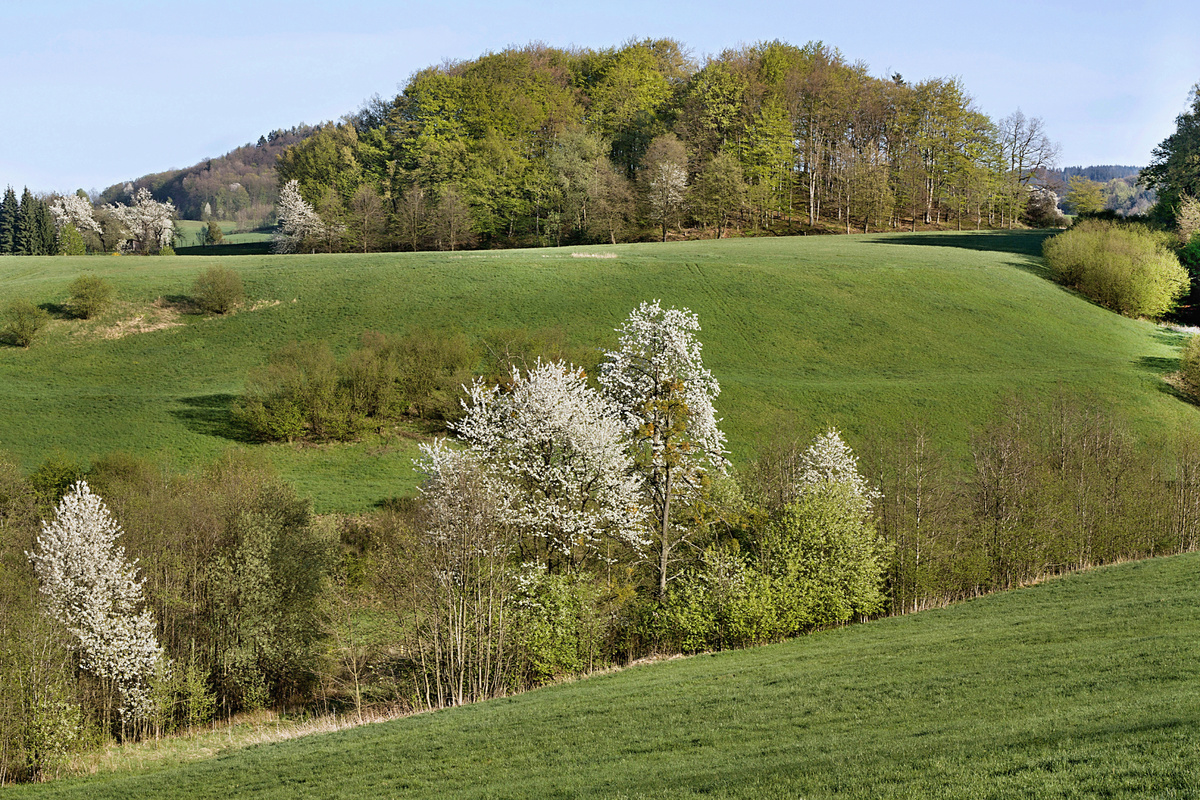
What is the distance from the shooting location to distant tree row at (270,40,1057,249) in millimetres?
105188

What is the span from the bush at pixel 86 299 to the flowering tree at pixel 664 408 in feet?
174

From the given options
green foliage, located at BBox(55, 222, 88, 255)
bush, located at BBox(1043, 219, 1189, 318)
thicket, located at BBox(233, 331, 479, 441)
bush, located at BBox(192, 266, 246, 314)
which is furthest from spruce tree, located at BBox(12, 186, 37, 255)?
bush, located at BBox(1043, 219, 1189, 318)

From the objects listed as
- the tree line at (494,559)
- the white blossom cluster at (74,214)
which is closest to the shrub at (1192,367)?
the tree line at (494,559)

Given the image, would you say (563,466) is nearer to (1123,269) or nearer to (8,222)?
(1123,269)

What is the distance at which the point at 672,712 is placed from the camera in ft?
69.4

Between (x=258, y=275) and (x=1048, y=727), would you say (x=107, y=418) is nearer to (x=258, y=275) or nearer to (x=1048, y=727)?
(x=258, y=275)

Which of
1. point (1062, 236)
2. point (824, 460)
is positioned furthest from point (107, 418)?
point (1062, 236)

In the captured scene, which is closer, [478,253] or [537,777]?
[537,777]

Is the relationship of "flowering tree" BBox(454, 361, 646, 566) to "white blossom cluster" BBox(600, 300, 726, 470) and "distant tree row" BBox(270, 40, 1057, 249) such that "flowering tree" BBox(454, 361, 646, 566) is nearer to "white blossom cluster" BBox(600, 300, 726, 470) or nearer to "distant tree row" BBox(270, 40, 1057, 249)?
"white blossom cluster" BBox(600, 300, 726, 470)

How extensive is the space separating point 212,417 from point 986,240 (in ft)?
282

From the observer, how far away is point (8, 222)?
13975cm

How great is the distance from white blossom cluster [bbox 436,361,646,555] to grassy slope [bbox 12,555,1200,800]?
6.34 m

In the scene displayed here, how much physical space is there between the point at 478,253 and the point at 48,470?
178 ft

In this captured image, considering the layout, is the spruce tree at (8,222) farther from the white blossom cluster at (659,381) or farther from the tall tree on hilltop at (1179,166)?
the tall tree on hilltop at (1179,166)
